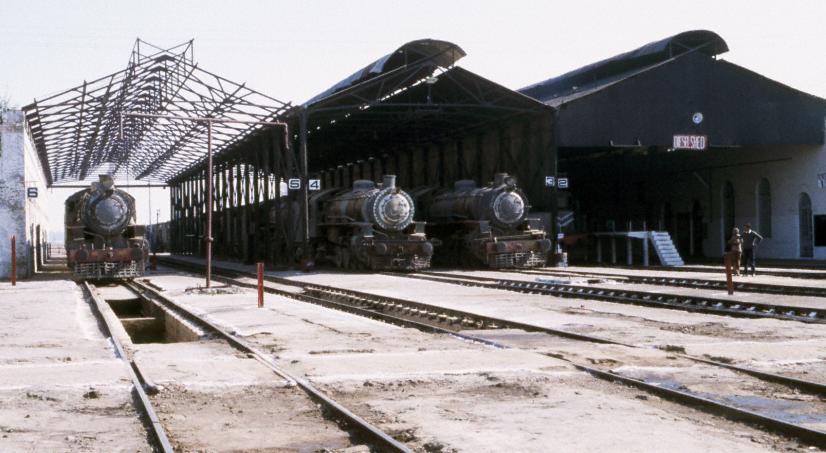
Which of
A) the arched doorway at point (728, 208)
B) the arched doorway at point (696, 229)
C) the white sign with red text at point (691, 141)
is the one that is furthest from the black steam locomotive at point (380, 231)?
the arched doorway at point (696, 229)

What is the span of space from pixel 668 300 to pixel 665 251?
1784 cm

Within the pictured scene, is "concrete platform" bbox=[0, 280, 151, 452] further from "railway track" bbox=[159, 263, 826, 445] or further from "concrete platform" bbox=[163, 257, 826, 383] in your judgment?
"concrete platform" bbox=[163, 257, 826, 383]

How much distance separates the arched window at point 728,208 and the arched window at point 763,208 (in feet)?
7.11

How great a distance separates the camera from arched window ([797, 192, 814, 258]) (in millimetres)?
36812

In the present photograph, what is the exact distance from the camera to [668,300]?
17953 millimetres

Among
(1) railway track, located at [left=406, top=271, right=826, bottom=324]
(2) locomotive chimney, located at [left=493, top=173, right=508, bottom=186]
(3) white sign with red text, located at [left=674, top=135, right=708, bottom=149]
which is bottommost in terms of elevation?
(1) railway track, located at [left=406, top=271, right=826, bottom=324]

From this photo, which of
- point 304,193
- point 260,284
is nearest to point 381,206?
point 304,193

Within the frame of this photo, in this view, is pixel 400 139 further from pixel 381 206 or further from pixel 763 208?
pixel 763 208

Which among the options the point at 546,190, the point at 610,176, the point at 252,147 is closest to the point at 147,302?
the point at 546,190

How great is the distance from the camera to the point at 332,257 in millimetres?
34781

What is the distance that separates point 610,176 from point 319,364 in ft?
125

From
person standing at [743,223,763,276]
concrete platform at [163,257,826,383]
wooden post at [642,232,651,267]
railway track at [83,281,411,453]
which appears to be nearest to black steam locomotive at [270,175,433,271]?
concrete platform at [163,257,826,383]

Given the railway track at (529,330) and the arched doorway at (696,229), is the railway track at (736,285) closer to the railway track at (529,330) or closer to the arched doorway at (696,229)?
the railway track at (529,330)

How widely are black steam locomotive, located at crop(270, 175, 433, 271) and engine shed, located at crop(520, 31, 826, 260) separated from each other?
22.3 ft
